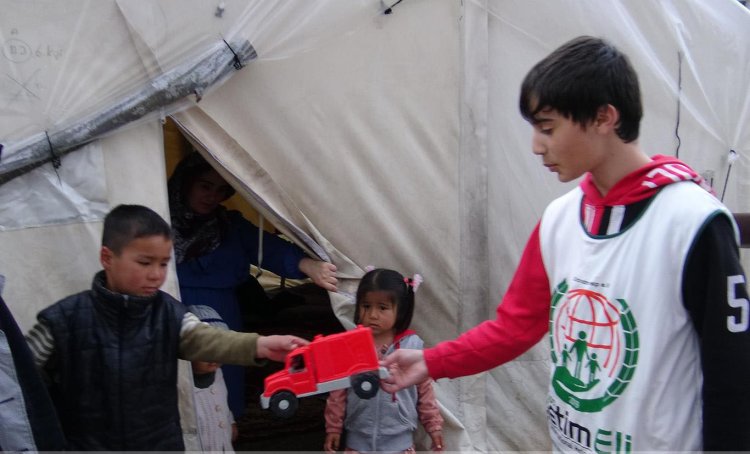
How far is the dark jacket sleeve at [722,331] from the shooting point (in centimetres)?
132

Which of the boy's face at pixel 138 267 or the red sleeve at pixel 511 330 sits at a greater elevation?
the boy's face at pixel 138 267

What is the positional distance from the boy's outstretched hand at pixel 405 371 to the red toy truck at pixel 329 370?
5 centimetres

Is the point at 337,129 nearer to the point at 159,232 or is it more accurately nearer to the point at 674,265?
the point at 159,232

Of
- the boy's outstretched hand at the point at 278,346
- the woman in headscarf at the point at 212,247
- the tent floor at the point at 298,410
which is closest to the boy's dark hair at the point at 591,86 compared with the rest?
the boy's outstretched hand at the point at 278,346

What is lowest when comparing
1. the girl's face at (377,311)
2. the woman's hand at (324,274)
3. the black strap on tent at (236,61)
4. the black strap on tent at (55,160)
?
the girl's face at (377,311)

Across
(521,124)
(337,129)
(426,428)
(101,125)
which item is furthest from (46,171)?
(521,124)

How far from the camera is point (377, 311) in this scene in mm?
2836

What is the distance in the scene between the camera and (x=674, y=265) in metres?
1.38

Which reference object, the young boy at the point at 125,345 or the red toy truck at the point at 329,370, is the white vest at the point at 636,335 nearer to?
the red toy truck at the point at 329,370

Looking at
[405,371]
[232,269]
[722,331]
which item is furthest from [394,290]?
[722,331]

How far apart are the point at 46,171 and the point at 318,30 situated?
1.16 m

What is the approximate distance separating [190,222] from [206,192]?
146 mm

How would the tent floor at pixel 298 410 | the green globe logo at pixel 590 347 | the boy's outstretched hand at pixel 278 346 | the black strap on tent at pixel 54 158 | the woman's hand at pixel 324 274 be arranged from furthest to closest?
the tent floor at pixel 298 410, the woman's hand at pixel 324 274, the black strap on tent at pixel 54 158, the boy's outstretched hand at pixel 278 346, the green globe logo at pixel 590 347

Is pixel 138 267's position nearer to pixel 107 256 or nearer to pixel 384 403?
pixel 107 256
